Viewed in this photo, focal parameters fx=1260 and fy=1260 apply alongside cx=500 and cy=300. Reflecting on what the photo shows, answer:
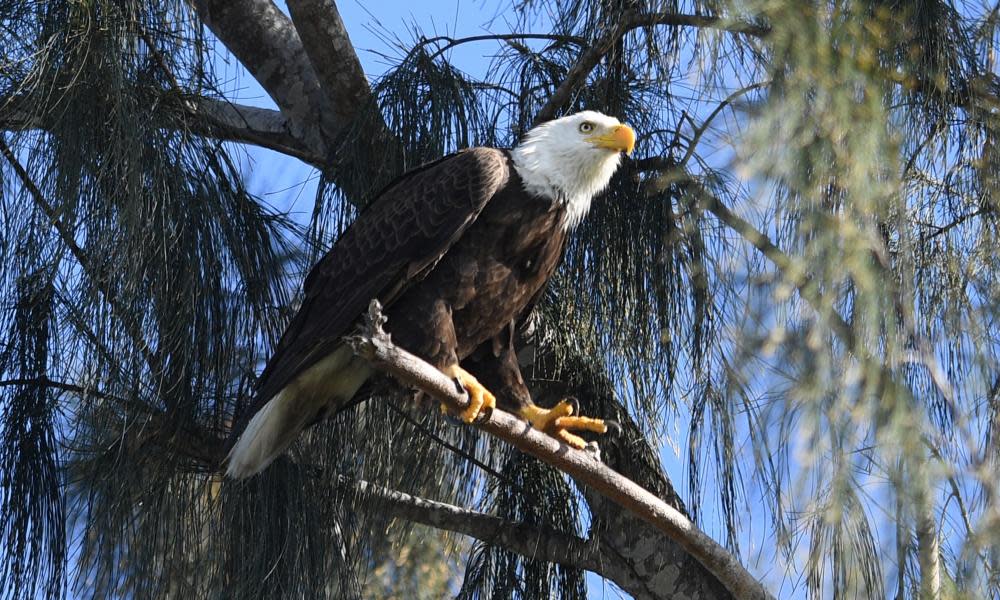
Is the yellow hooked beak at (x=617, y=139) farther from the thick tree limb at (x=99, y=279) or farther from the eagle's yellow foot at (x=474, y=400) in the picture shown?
the thick tree limb at (x=99, y=279)

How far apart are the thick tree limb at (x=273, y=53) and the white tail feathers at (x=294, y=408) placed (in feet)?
2.92

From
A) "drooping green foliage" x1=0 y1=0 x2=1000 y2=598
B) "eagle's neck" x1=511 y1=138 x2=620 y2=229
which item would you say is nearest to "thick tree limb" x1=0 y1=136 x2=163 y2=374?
"drooping green foliage" x1=0 y1=0 x2=1000 y2=598

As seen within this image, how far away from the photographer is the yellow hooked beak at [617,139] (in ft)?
9.66

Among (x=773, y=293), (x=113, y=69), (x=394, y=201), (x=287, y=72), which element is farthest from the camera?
(x=287, y=72)

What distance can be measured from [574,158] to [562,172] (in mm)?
52

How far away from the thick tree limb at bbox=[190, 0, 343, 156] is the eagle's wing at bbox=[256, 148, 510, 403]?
0.76 meters

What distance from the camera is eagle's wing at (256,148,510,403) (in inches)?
113

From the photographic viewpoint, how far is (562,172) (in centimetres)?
299

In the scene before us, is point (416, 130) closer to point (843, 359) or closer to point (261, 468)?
point (261, 468)

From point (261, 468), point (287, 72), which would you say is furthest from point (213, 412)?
point (287, 72)

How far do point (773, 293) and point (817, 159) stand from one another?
191 millimetres

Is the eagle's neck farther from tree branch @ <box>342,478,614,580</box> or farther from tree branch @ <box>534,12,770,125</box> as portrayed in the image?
tree branch @ <box>342,478,614,580</box>

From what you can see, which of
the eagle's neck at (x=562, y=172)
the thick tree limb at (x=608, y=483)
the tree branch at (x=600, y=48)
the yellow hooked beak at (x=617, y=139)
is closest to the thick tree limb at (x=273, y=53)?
the tree branch at (x=600, y=48)

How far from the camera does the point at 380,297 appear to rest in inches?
115
